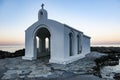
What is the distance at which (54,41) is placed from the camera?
13.7m

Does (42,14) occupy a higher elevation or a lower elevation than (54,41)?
higher

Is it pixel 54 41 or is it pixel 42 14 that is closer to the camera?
pixel 54 41

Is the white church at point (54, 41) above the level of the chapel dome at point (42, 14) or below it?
below

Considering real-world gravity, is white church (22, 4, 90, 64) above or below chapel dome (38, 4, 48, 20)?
below

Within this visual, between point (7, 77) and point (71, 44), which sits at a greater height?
point (71, 44)

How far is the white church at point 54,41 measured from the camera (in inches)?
528

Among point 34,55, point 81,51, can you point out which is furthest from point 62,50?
point 81,51

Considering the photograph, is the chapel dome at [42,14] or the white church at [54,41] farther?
the chapel dome at [42,14]

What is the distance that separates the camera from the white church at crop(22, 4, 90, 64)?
13.4m

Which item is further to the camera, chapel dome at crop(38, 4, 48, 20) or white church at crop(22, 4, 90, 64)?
chapel dome at crop(38, 4, 48, 20)

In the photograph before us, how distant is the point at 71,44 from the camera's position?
15234 mm

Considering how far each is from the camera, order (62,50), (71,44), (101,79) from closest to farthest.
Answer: (101,79)
(62,50)
(71,44)

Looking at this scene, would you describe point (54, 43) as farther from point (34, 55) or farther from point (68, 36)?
point (34, 55)

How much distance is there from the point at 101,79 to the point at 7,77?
467 centimetres
